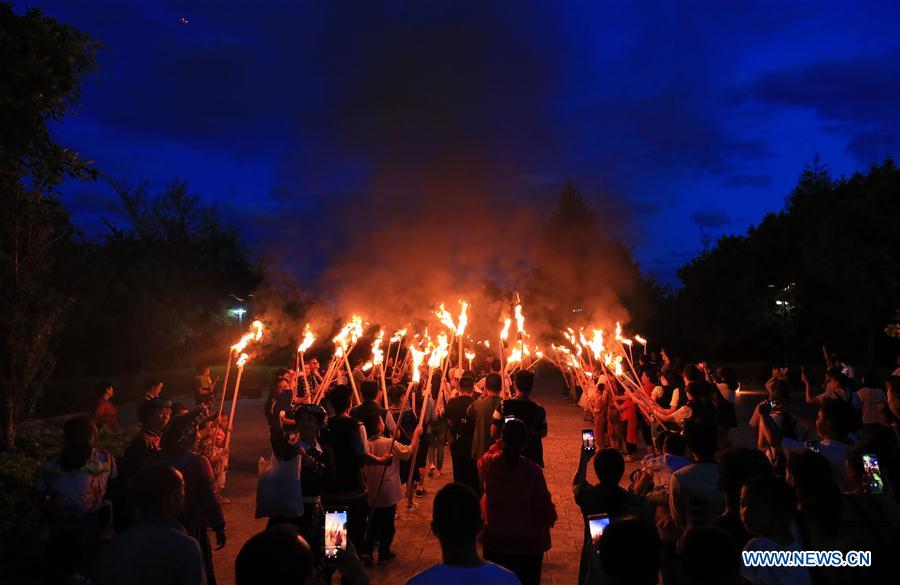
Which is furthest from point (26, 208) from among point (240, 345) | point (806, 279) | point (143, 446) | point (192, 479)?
point (806, 279)

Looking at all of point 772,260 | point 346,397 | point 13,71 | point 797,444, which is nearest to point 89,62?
point 13,71

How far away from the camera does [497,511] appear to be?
463 centimetres

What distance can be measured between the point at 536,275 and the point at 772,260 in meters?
21.3

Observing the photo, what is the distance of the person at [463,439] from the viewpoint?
8.23 meters

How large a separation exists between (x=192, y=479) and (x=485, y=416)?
362 centimetres

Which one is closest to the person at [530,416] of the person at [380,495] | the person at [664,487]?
the person at [380,495]

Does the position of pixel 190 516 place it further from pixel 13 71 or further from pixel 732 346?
pixel 732 346

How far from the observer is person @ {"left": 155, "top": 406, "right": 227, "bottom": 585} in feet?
16.2

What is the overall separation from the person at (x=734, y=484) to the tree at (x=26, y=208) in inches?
362

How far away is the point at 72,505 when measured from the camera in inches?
202

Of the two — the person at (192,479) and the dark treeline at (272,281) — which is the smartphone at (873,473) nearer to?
the person at (192,479)

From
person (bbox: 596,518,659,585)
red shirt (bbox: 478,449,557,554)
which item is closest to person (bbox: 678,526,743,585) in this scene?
person (bbox: 596,518,659,585)

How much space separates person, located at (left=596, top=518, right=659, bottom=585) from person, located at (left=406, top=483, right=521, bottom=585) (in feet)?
1.42

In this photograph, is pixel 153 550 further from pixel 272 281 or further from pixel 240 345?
pixel 272 281
